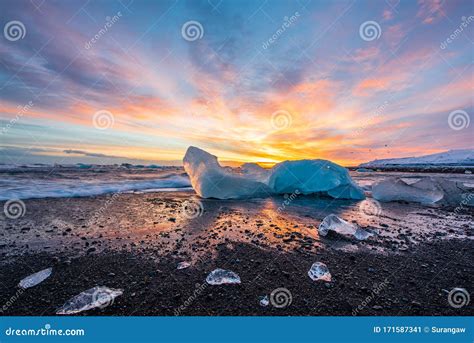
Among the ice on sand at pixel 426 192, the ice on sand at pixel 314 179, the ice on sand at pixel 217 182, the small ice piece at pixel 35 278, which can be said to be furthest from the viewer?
the ice on sand at pixel 314 179

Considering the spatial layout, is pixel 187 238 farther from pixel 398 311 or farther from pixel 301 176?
pixel 301 176

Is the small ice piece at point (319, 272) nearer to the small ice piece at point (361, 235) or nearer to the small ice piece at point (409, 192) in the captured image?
the small ice piece at point (361, 235)

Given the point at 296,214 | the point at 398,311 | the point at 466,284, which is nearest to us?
the point at 398,311

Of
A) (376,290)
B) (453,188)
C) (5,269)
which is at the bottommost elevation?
(5,269)

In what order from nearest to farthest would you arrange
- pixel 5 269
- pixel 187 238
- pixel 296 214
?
pixel 5 269 < pixel 187 238 < pixel 296 214

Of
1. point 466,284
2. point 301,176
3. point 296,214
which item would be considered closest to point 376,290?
point 466,284

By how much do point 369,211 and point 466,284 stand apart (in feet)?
13.0

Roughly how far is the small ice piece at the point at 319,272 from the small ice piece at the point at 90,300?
6.07 feet

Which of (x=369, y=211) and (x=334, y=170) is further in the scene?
(x=334, y=170)

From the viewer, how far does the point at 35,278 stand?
2295 millimetres

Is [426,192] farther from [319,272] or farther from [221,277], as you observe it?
[221,277]

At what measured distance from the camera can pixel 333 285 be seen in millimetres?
2215

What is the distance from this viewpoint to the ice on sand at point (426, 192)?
7.46 meters

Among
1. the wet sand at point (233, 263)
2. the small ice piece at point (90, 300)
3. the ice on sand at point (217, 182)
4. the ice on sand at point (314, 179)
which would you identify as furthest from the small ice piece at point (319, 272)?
the ice on sand at point (314, 179)
